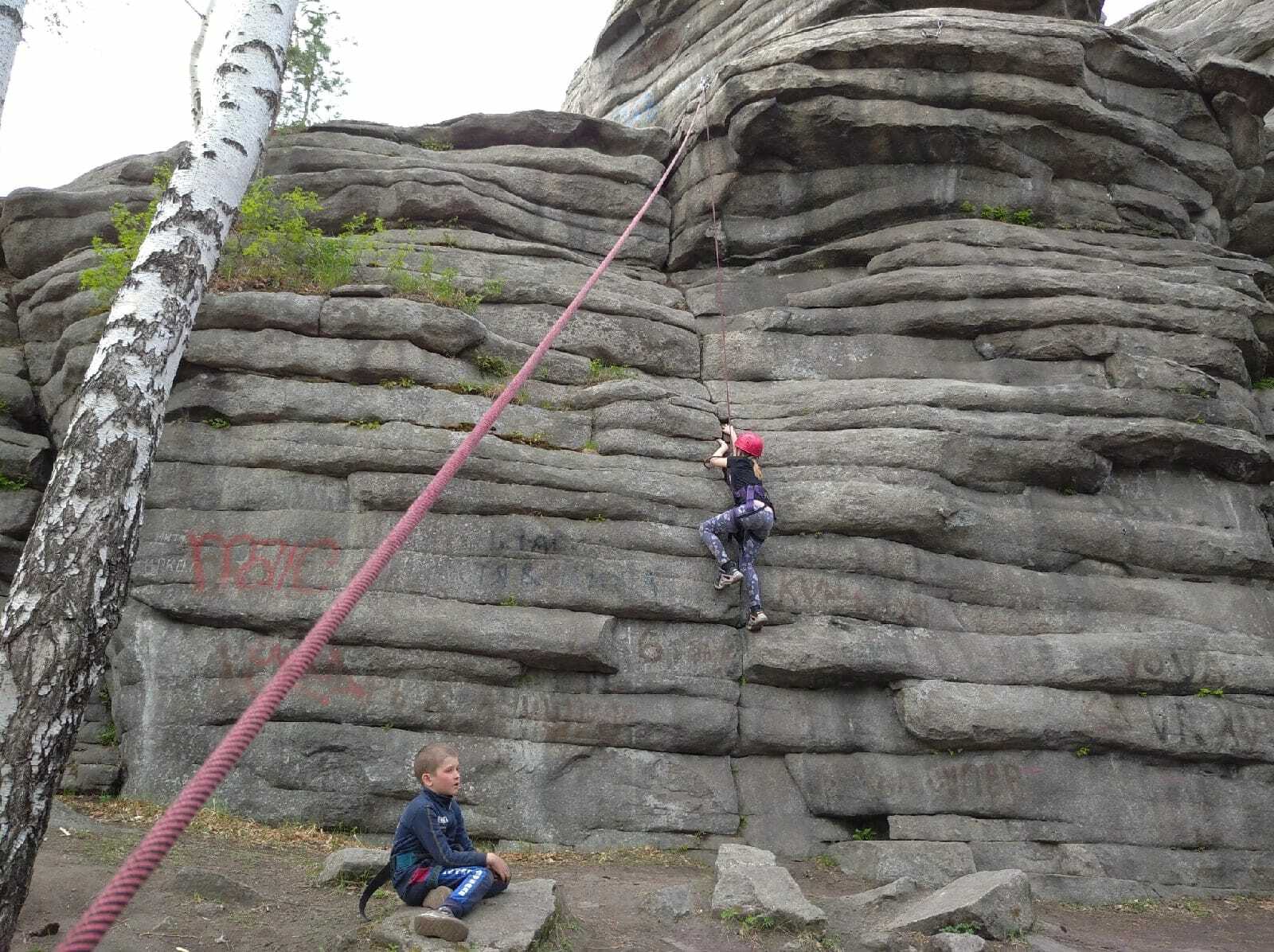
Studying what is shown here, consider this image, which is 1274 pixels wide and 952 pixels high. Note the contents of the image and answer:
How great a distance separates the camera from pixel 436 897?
6.25 metres

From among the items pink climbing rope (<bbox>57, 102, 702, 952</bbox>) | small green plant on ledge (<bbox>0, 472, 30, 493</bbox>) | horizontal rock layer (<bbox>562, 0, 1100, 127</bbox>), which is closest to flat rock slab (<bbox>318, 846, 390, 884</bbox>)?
pink climbing rope (<bbox>57, 102, 702, 952</bbox>)

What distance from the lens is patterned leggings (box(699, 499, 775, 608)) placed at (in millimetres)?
11086

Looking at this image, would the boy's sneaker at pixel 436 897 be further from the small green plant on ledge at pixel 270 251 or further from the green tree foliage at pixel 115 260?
the small green plant on ledge at pixel 270 251

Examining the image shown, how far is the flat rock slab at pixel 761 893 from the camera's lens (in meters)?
7.05

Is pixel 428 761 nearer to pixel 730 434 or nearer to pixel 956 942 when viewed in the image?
pixel 956 942

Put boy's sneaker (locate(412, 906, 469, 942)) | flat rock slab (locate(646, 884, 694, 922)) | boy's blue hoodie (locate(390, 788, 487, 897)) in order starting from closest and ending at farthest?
boy's sneaker (locate(412, 906, 469, 942)), boy's blue hoodie (locate(390, 788, 487, 897)), flat rock slab (locate(646, 884, 694, 922))

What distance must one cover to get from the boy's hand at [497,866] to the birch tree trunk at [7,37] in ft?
21.1

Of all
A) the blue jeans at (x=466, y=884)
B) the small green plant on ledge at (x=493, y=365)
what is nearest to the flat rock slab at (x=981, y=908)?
the blue jeans at (x=466, y=884)

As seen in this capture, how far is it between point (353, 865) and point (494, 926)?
178 centimetres

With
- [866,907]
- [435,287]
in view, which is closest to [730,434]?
[435,287]

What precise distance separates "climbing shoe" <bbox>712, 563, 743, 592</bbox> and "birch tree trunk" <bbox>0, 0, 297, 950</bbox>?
5.95m

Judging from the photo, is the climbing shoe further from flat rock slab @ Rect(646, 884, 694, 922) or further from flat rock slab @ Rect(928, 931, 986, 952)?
flat rock slab @ Rect(928, 931, 986, 952)

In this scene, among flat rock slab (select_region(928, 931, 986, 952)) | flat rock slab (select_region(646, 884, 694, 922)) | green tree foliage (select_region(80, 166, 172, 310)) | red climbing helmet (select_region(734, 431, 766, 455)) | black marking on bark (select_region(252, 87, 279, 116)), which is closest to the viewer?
flat rock slab (select_region(928, 931, 986, 952))

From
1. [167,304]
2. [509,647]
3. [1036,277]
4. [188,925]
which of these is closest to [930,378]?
[1036,277]
